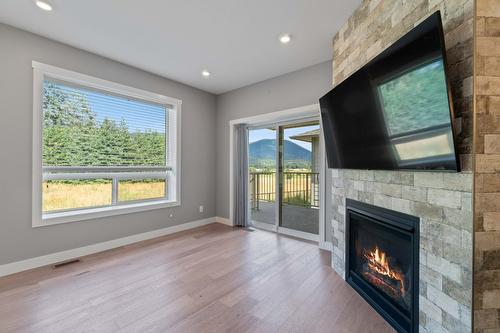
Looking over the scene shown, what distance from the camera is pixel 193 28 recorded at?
2.40 m

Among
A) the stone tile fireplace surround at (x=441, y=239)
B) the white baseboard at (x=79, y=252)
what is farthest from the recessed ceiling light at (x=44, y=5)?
the stone tile fireplace surround at (x=441, y=239)

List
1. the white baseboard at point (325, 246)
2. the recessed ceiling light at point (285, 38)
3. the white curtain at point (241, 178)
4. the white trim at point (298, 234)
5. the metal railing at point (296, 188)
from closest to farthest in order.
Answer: the recessed ceiling light at point (285, 38) → the white baseboard at point (325, 246) → the white trim at point (298, 234) → the metal railing at point (296, 188) → the white curtain at point (241, 178)

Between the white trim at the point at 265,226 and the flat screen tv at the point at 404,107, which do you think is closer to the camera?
the flat screen tv at the point at 404,107

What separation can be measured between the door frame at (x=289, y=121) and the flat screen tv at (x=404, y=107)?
1.27 m

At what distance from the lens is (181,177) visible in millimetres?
4047

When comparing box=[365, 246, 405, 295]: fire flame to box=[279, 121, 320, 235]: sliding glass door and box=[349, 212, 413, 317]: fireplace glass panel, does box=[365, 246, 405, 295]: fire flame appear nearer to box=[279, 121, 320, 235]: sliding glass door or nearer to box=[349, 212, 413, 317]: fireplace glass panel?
box=[349, 212, 413, 317]: fireplace glass panel

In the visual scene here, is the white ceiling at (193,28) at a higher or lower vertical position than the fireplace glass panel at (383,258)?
higher

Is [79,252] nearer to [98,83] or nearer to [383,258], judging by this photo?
[98,83]

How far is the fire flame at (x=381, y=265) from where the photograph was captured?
173 cm

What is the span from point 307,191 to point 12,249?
13.0 feet

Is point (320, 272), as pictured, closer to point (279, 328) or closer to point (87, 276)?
point (279, 328)

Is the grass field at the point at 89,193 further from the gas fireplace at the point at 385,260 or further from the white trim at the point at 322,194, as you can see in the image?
the gas fireplace at the point at 385,260

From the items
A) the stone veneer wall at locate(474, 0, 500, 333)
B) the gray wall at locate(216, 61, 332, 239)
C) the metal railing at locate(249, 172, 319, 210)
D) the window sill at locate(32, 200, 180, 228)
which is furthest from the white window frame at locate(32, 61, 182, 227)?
the stone veneer wall at locate(474, 0, 500, 333)

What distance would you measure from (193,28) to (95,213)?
8.94ft
